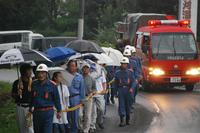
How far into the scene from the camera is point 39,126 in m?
11.7

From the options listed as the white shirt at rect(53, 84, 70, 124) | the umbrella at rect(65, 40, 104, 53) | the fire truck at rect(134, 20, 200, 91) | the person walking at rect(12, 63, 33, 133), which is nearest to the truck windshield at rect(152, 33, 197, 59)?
the fire truck at rect(134, 20, 200, 91)

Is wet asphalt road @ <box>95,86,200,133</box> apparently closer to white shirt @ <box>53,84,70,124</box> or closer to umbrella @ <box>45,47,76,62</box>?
umbrella @ <box>45,47,76,62</box>

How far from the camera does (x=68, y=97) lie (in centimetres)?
1299

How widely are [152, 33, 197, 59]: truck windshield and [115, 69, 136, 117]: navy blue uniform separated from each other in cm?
773

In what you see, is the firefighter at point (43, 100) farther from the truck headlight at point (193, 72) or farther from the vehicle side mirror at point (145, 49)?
the truck headlight at point (193, 72)

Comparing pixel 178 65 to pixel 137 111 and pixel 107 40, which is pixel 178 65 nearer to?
pixel 137 111

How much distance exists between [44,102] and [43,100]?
0.04 m

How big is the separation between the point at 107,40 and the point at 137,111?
32.5 m

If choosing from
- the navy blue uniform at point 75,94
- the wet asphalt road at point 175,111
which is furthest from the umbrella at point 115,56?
the navy blue uniform at point 75,94

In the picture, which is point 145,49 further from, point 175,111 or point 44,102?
point 44,102

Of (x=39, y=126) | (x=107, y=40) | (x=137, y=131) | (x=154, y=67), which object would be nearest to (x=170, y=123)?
(x=137, y=131)

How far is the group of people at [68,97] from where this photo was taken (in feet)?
38.1

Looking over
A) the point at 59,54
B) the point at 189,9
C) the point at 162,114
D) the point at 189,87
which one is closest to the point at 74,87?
the point at 59,54

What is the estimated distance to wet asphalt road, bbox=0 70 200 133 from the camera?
15633 millimetres
